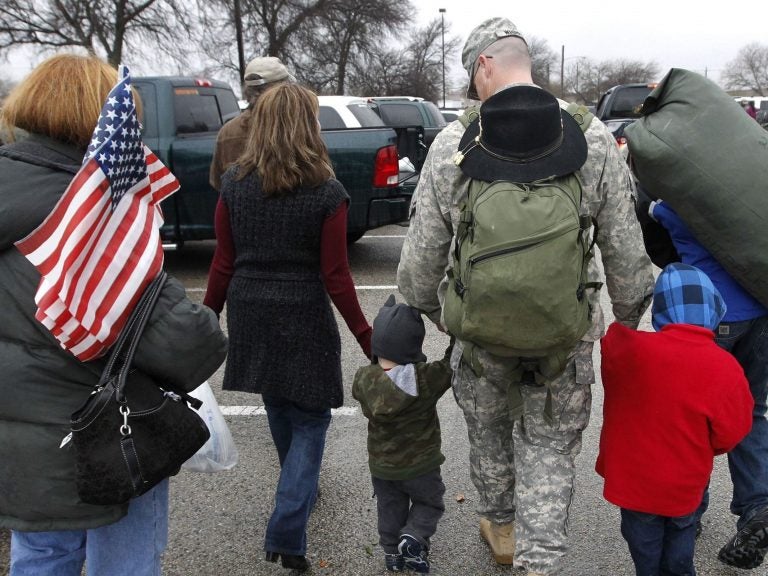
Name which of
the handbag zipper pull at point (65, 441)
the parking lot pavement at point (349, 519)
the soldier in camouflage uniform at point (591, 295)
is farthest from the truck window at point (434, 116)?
the handbag zipper pull at point (65, 441)

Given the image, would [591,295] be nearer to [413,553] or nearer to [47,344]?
[413,553]

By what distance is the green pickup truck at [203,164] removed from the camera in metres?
7.22

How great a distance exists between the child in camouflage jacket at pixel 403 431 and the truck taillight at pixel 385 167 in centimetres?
472

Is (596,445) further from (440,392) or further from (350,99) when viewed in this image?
(350,99)

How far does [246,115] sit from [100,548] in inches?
111

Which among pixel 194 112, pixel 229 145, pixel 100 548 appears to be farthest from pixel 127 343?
pixel 194 112

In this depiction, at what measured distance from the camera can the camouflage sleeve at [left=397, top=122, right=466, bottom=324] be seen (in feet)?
7.74

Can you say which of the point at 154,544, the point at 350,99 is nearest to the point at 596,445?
the point at 154,544

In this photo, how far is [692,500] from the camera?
2.27 meters

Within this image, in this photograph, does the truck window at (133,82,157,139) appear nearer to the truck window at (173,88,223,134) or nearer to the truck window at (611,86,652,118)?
the truck window at (173,88,223,134)

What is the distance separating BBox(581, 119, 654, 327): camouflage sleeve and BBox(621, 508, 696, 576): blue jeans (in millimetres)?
719

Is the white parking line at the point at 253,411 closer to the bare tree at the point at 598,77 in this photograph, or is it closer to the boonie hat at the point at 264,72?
the boonie hat at the point at 264,72

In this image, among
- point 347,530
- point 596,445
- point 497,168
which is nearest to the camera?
point 497,168

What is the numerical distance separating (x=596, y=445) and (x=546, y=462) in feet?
4.54
